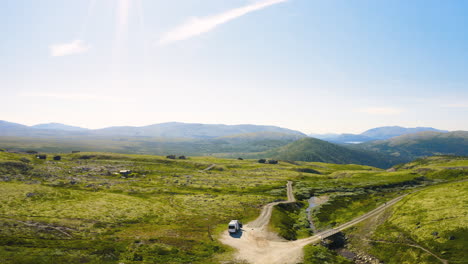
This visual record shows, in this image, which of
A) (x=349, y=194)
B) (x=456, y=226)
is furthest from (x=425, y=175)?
(x=456, y=226)

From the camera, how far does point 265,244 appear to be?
194 ft

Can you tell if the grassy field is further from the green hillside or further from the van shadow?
the green hillside

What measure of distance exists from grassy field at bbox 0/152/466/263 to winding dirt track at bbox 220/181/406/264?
3852 mm

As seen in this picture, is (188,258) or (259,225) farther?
(259,225)

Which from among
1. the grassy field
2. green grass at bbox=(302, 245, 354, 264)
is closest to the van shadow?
the grassy field

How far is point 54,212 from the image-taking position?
67.6 metres

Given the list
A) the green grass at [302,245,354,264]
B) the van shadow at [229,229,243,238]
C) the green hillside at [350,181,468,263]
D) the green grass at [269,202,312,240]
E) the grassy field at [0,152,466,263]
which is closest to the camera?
the grassy field at [0,152,466,263]

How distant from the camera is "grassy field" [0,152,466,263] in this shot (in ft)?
159

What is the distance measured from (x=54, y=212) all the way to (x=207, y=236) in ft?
146

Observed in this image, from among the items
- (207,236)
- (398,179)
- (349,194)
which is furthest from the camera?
(398,179)

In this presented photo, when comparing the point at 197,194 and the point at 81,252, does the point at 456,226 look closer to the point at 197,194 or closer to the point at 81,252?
the point at 81,252

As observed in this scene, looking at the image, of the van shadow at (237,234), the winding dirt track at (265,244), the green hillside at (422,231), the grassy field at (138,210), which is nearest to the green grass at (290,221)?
the grassy field at (138,210)

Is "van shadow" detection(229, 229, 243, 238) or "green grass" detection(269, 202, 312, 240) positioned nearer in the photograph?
"van shadow" detection(229, 229, 243, 238)

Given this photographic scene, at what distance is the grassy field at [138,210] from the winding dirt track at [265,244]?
12.6 feet
